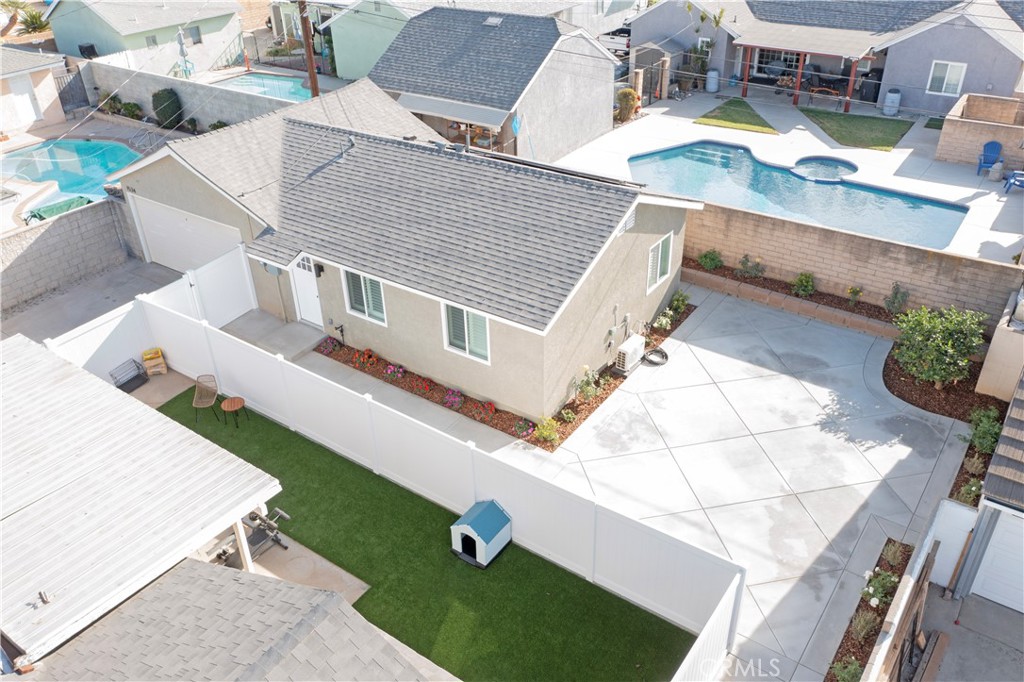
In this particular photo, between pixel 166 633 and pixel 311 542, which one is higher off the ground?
pixel 166 633

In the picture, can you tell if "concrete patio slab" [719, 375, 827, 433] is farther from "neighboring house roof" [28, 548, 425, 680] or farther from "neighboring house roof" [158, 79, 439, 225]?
"neighboring house roof" [158, 79, 439, 225]

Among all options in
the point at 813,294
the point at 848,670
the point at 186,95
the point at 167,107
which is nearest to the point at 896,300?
the point at 813,294

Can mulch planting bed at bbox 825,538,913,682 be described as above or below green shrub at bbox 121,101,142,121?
below

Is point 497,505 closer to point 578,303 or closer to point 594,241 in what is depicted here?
point 578,303

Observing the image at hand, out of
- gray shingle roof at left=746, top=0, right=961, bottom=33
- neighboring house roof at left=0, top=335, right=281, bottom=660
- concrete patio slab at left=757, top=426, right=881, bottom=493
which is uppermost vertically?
gray shingle roof at left=746, top=0, right=961, bottom=33

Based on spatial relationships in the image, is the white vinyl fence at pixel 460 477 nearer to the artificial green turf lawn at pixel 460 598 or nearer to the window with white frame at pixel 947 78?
the artificial green turf lawn at pixel 460 598

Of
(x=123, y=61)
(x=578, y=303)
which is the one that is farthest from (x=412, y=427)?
(x=123, y=61)

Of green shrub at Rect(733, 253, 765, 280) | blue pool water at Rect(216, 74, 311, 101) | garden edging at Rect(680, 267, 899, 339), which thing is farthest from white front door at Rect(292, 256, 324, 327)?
blue pool water at Rect(216, 74, 311, 101)
